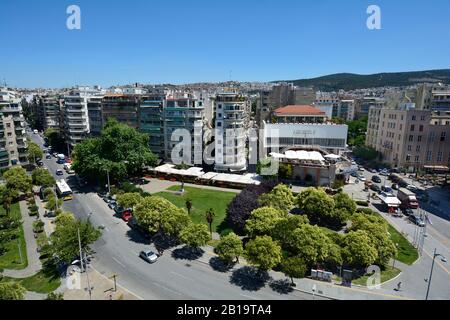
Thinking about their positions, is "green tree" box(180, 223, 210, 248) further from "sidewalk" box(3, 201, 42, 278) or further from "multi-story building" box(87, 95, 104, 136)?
"multi-story building" box(87, 95, 104, 136)

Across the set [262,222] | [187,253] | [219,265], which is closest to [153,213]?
[187,253]

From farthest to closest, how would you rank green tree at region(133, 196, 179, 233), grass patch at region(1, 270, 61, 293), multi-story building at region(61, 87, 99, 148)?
1. multi-story building at region(61, 87, 99, 148)
2. green tree at region(133, 196, 179, 233)
3. grass patch at region(1, 270, 61, 293)

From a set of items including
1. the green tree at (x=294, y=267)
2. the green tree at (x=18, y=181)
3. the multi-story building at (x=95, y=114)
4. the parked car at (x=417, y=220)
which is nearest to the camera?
the green tree at (x=294, y=267)

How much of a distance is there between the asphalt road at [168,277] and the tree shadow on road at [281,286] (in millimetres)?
318

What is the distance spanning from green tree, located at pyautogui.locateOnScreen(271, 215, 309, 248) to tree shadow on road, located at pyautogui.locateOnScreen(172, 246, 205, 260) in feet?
28.2

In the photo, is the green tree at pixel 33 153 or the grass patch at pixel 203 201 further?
the green tree at pixel 33 153

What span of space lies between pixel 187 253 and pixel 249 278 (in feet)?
26.2

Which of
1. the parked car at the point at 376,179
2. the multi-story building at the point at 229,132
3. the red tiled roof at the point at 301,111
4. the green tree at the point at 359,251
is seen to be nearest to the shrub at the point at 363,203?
the parked car at the point at 376,179

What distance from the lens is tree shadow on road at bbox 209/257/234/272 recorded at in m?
29.6

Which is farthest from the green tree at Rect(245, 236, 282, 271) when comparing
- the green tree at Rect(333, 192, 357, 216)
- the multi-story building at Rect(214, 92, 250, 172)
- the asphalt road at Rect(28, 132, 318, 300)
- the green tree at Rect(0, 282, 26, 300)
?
the multi-story building at Rect(214, 92, 250, 172)

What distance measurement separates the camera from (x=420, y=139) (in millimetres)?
67875

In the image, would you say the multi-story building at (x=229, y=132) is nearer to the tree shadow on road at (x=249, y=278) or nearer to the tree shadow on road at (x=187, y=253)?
the tree shadow on road at (x=187, y=253)

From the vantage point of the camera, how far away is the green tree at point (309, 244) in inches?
1079
